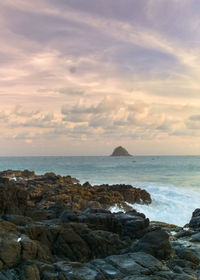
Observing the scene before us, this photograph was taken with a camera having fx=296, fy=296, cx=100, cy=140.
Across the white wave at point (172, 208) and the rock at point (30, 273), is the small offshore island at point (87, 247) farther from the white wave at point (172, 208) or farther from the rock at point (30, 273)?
the white wave at point (172, 208)

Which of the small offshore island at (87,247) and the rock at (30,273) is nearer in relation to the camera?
the rock at (30,273)

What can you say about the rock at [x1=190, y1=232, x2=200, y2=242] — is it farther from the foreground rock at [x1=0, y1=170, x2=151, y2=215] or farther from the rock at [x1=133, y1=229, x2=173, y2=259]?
the foreground rock at [x1=0, y1=170, x2=151, y2=215]

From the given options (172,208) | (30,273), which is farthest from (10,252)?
(172,208)

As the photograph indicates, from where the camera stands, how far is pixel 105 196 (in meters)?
34.3

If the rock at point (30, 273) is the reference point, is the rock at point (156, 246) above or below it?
below

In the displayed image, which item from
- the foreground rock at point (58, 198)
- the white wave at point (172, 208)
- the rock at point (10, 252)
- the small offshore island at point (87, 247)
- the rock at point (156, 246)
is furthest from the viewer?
the white wave at point (172, 208)

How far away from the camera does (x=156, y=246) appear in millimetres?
14094

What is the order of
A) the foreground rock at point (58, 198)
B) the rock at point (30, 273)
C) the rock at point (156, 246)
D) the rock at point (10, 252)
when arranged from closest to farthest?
the rock at point (30, 273)
the rock at point (10, 252)
the rock at point (156, 246)
the foreground rock at point (58, 198)

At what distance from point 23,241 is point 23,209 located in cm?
749

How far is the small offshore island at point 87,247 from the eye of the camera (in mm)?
10469

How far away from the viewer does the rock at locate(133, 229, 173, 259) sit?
45.6ft

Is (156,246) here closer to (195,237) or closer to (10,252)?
(195,237)

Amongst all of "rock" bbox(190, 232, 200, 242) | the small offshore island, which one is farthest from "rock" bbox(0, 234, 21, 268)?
"rock" bbox(190, 232, 200, 242)

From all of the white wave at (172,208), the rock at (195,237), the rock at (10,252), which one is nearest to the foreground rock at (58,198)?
the white wave at (172,208)
